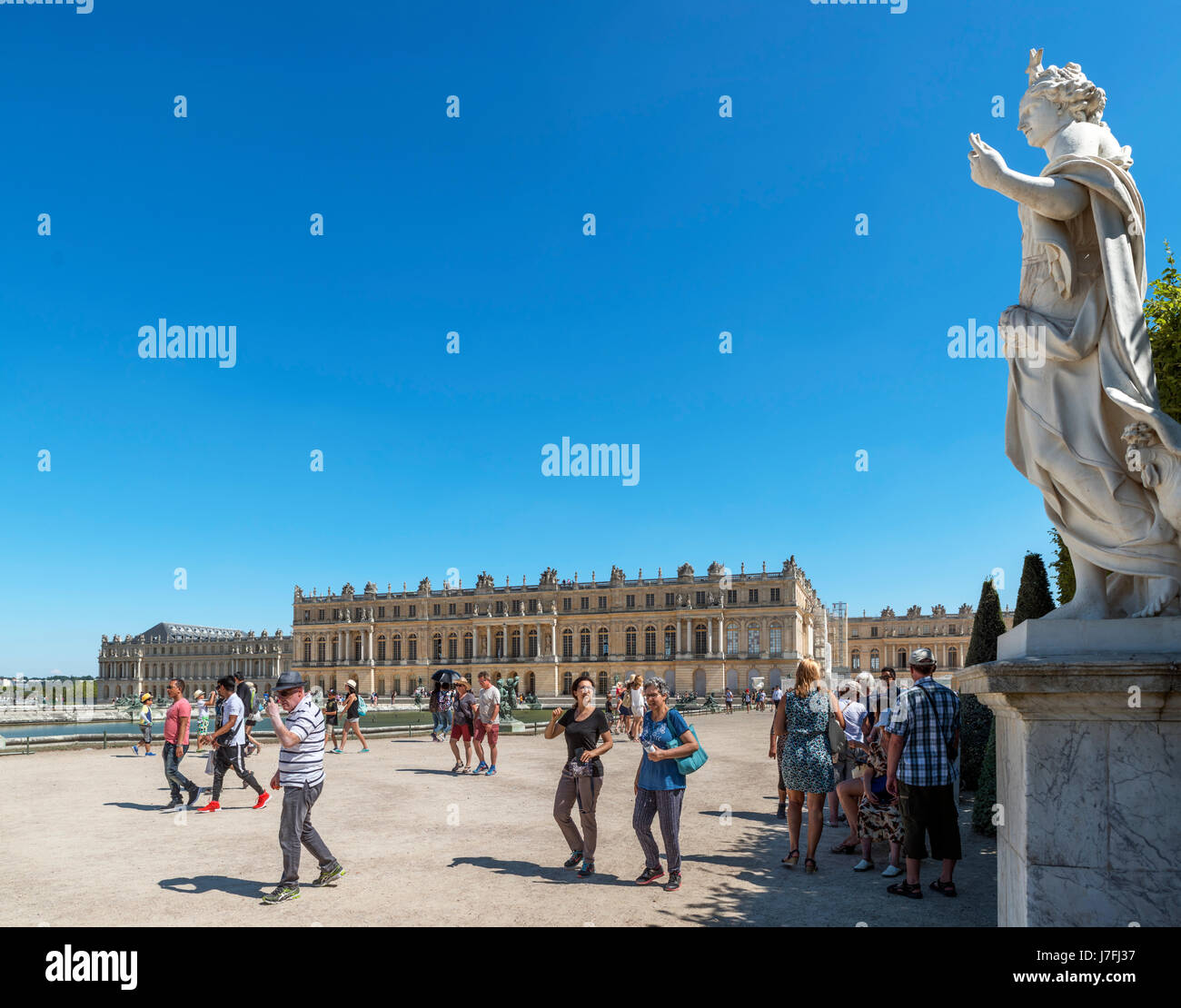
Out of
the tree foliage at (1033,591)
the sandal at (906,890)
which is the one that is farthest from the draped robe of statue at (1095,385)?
the tree foliage at (1033,591)

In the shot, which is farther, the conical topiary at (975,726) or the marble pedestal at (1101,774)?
the conical topiary at (975,726)

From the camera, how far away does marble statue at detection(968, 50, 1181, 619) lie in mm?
3314

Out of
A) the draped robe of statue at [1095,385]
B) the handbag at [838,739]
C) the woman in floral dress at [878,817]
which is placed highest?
the draped robe of statue at [1095,385]

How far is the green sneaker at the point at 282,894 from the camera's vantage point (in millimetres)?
5727

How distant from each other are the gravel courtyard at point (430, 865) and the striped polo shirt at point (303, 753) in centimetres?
79

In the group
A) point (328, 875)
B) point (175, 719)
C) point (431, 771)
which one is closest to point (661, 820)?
point (328, 875)

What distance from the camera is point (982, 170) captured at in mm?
3545

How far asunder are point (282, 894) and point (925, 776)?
443 centimetres

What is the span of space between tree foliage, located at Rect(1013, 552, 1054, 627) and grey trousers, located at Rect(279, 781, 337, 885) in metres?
8.95

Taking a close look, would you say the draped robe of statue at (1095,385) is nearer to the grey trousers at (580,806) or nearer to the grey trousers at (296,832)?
the grey trousers at (580,806)

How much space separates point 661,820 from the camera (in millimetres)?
6156
